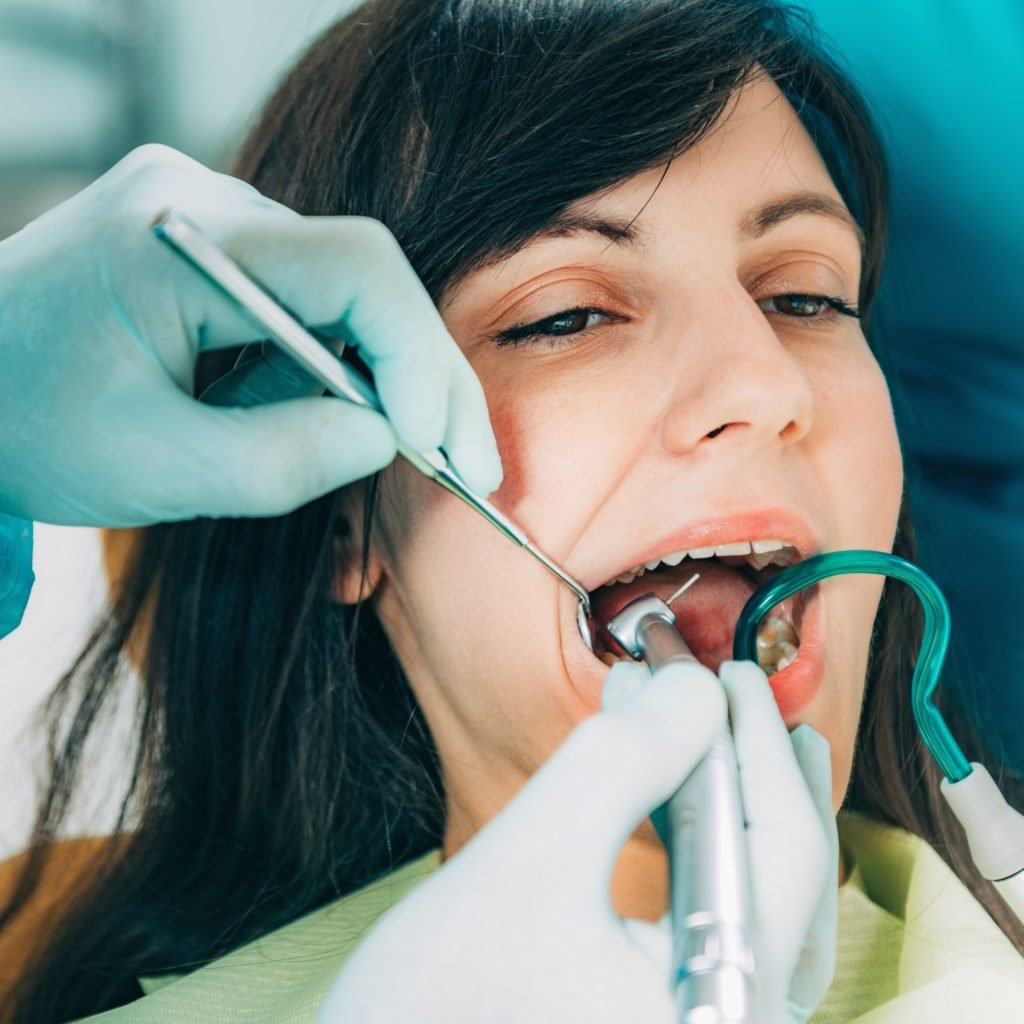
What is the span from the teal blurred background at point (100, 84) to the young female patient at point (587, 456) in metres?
1.42

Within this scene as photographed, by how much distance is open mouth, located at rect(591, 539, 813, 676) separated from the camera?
3.96 ft

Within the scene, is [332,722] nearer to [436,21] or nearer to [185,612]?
[185,612]

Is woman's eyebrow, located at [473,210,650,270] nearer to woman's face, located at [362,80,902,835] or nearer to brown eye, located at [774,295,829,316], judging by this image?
woman's face, located at [362,80,902,835]

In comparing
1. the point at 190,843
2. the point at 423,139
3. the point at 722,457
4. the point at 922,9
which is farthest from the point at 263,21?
the point at 722,457

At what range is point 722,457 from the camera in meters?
1.07

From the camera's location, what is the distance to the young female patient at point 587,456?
3.59ft

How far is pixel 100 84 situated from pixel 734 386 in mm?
2162

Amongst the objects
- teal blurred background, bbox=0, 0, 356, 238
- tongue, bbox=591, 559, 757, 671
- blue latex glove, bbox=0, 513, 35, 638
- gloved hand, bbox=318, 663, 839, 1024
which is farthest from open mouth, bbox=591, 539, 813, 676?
teal blurred background, bbox=0, 0, 356, 238

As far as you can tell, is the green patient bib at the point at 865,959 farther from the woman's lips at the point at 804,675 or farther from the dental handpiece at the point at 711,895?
the dental handpiece at the point at 711,895

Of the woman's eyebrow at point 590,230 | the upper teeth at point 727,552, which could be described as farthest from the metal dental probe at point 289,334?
the woman's eyebrow at point 590,230

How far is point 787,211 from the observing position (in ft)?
3.80

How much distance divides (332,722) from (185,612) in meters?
0.23

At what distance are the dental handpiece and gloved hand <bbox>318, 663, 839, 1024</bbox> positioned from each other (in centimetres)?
2

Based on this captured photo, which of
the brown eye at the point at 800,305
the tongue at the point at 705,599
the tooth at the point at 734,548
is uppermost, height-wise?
the brown eye at the point at 800,305
